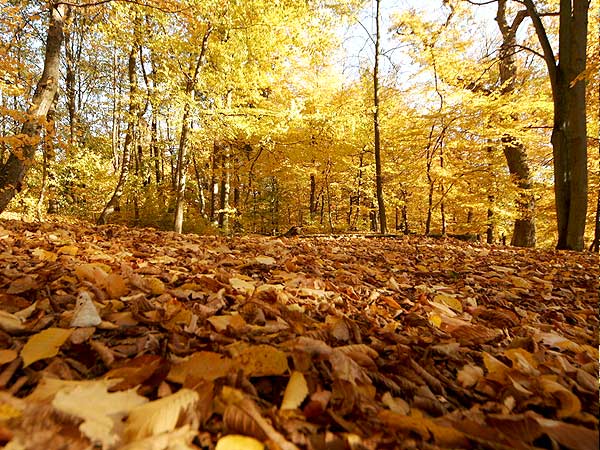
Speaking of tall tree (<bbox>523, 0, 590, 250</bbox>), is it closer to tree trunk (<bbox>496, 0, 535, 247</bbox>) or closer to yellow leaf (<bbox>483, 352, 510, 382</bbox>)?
tree trunk (<bbox>496, 0, 535, 247</bbox>)

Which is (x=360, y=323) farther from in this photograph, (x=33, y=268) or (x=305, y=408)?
(x=33, y=268)

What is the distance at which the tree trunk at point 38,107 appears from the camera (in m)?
4.25

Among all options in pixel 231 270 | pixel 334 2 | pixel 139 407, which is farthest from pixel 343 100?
pixel 139 407

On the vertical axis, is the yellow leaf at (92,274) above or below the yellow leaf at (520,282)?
above

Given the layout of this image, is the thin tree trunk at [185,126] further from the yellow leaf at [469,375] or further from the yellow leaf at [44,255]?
the yellow leaf at [469,375]

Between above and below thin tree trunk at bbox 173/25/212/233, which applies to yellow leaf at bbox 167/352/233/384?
below

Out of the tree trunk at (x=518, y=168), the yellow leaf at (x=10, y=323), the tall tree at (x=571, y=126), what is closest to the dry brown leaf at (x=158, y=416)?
the yellow leaf at (x=10, y=323)

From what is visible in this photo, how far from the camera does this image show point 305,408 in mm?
754

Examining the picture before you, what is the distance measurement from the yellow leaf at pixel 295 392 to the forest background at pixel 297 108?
4236mm

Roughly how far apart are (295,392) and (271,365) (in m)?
0.12

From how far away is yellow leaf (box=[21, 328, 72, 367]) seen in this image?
87 centimetres

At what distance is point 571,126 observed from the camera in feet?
16.3

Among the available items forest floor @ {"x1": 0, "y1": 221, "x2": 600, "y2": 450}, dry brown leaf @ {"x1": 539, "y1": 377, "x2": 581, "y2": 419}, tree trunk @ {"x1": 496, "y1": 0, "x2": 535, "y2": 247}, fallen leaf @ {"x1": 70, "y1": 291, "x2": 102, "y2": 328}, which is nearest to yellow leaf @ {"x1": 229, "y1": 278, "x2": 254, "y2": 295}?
A: forest floor @ {"x1": 0, "y1": 221, "x2": 600, "y2": 450}

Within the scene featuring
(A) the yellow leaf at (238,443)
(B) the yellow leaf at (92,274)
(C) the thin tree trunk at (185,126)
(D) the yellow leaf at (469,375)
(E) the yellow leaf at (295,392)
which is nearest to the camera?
(A) the yellow leaf at (238,443)
